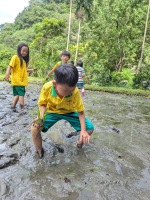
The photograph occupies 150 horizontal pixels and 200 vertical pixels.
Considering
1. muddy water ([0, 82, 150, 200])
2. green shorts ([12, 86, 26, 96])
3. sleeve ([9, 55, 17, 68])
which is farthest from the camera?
green shorts ([12, 86, 26, 96])

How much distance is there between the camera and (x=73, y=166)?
9.51 ft

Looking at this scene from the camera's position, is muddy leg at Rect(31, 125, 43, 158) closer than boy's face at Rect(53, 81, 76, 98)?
No

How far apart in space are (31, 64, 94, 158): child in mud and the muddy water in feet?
0.97

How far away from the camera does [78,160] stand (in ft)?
10.1

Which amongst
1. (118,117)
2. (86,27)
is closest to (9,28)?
(86,27)

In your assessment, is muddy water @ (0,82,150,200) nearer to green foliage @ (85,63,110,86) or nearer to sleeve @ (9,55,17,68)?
sleeve @ (9,55,17,68)

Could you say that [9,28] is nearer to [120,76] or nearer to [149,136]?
[120,76]

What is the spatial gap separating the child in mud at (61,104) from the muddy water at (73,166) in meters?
0.30

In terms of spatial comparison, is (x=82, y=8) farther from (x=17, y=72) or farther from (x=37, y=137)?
(x=37, y=137)

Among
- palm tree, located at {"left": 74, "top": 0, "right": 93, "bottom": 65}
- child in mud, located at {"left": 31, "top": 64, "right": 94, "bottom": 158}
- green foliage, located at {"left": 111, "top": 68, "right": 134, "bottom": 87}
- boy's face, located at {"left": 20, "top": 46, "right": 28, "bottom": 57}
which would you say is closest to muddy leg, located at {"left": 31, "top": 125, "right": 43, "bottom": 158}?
child in mud, located at {"left": 31, "top": 64, "right": 94, "bottom": 158}

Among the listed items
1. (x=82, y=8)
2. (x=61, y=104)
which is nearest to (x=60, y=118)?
(x=61, y=104)

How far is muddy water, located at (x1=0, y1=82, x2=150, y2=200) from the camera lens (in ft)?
7.65

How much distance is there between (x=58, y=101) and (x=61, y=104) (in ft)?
0.23

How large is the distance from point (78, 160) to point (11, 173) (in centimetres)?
87
